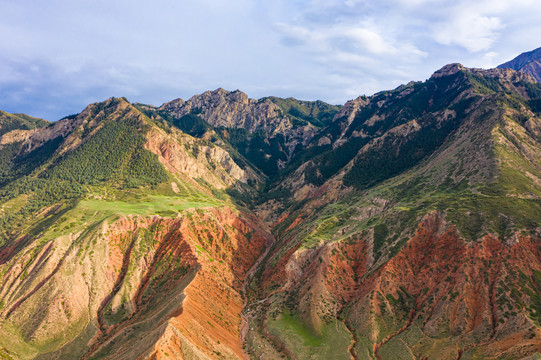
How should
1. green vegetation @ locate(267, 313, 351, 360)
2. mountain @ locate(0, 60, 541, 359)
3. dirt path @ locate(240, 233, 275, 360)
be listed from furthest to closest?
dirt path @ locate(240, 233, 275, 360) < green vegetation @ locate(267, 313, 351, 360) < mountain @ locate(0, 60, 541, 359)

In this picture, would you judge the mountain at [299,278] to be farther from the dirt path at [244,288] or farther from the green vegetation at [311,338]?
the dirt path at [244,288]

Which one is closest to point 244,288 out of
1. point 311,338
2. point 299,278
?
point 299,278

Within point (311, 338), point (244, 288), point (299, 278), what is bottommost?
point (311, 338)

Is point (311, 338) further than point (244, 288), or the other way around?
point (244, 288)

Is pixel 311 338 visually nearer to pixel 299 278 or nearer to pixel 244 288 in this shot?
pixel 299 278

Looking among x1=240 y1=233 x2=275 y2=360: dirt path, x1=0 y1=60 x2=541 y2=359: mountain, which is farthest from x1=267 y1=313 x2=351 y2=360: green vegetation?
x1=240 y1=233 x2=275 y2=360: dirt path

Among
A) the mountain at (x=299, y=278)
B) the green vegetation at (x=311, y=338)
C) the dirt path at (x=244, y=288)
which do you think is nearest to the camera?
the mountain at (x=299, y=278)

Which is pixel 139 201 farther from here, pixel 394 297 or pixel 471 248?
pixel 471 248

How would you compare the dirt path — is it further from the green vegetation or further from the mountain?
the green vegetation

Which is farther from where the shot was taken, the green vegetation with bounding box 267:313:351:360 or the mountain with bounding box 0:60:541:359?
the green vegetation with bounding box 267:313:351:360

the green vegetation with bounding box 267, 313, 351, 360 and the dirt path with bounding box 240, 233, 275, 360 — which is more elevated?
the dirt path with bounding box 240, 233, 275, 360

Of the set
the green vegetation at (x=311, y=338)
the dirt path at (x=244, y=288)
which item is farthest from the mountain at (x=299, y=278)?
the dirt path at (x=244, y=288)
